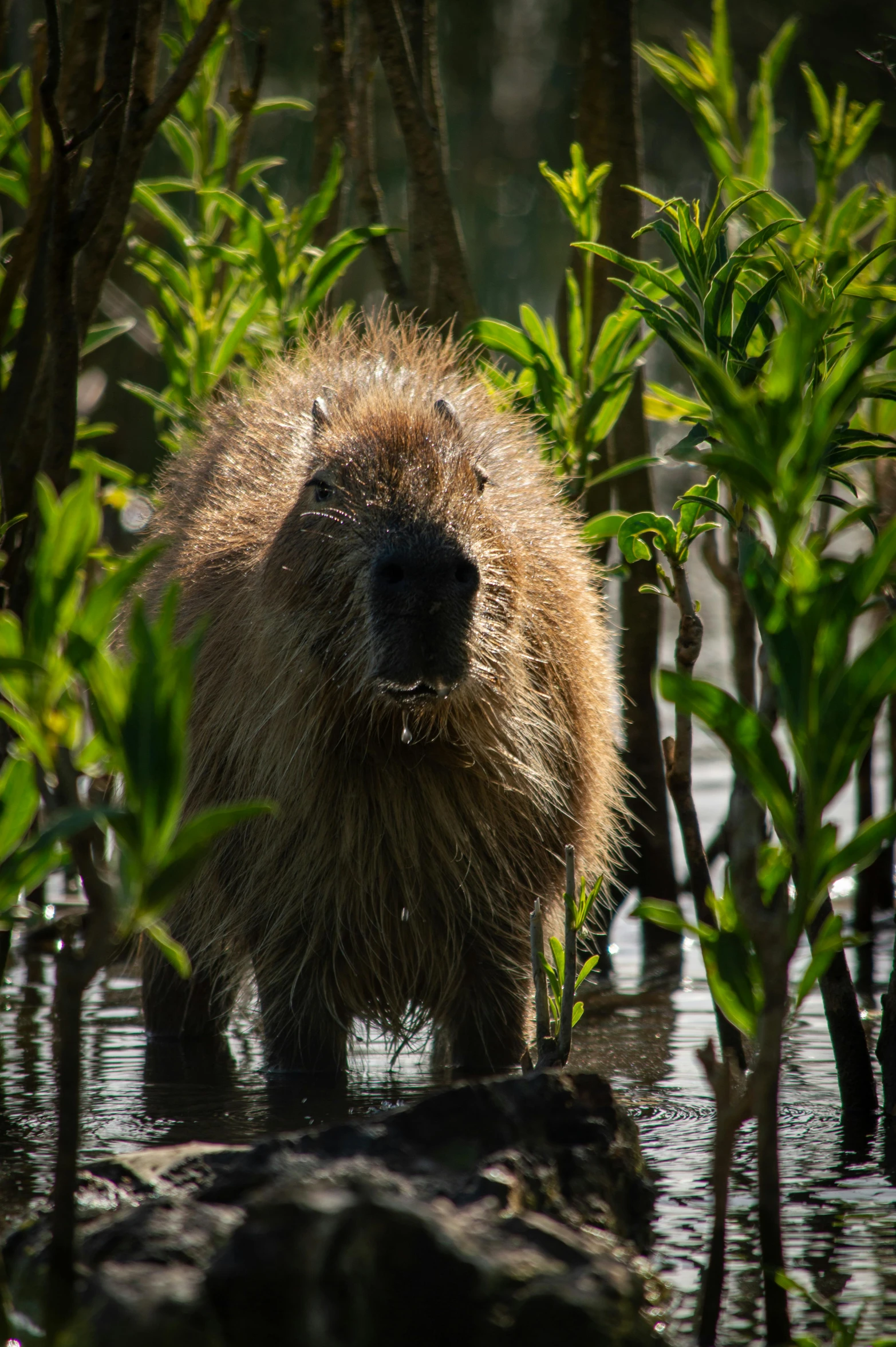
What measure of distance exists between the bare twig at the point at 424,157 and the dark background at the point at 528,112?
602 centimetres

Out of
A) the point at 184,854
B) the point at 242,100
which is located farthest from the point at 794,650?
the point at 242,100

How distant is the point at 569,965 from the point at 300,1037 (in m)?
1.00

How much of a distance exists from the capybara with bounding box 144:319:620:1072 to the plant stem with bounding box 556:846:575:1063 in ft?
1.57

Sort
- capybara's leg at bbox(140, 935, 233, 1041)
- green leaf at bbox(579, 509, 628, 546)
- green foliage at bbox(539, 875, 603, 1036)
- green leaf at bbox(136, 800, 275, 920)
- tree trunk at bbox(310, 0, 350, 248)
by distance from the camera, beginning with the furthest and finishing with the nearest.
→ tree trunk at bbox(310, 0, 350, 248) < capybara's leg at bbox(140, 935, 233, 1041) < green leaf at bbox(579, 509, 628, 546) < green foliage at bbox(539, 875, 603, 1036) < green leaf at bbox(136, 800, 275, 920)

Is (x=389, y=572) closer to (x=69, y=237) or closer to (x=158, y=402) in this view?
(x=69, y=237)

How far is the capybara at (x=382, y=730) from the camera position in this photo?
10.3 ft

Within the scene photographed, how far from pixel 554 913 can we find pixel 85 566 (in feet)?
6.68

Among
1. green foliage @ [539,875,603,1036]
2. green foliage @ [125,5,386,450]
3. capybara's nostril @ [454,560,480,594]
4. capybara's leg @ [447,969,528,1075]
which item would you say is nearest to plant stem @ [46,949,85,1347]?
green foliage @ [539,875,603,1036]

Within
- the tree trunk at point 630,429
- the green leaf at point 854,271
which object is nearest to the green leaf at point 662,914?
the green leaf at point 854,271

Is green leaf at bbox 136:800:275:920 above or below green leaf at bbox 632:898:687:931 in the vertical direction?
above

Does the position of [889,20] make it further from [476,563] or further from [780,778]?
[780,778]

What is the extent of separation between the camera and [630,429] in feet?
16.5

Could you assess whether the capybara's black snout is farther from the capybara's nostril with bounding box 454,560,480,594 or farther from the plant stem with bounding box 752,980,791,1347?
the plant stem with bounding box 752,980,791,1347

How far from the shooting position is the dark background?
10.9m
